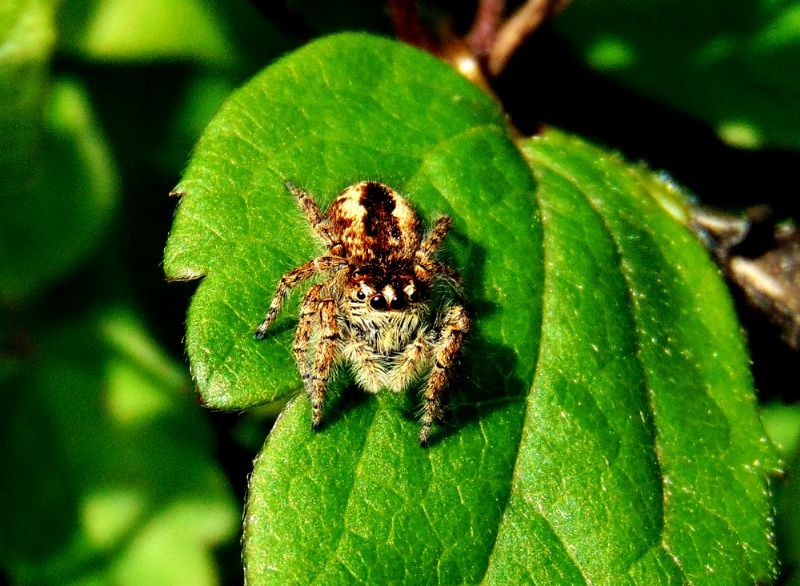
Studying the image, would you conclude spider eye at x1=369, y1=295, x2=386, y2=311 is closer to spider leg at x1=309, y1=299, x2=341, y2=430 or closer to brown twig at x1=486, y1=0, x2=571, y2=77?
spider leg at x1=309, y1=299, x2=341, y2=430

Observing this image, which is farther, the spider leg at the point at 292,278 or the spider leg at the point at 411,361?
the spider leg at the point at 411,361

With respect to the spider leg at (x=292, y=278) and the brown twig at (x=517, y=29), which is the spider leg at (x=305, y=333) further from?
the brown twig at (x=517, y=29)

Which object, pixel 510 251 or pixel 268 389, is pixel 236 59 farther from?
pixel 268 389

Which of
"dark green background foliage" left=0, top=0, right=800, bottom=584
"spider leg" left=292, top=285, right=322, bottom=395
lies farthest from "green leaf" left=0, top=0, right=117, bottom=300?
"spider leg" left=292, top=285, right=322, bottom=395

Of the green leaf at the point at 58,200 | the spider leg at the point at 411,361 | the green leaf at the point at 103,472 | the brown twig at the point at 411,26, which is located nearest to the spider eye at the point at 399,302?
the spider leg at the point at 411,361

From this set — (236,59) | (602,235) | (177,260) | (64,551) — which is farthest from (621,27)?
(64,551)

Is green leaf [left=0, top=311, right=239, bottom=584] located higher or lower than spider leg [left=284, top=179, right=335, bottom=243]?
lower

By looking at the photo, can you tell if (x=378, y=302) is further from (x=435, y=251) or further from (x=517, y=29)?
(x=517, y=29)
